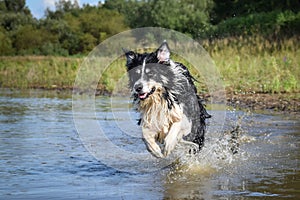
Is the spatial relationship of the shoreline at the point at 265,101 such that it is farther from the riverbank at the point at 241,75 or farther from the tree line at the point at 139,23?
the tree line at the point at 139,23

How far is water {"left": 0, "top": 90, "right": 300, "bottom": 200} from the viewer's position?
487cm

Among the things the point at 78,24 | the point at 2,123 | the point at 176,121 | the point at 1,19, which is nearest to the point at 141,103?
the point at 176,121

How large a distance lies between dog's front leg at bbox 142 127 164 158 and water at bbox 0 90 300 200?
186 mm

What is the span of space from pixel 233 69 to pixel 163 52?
32.2ft

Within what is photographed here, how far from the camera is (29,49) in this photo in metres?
41.7

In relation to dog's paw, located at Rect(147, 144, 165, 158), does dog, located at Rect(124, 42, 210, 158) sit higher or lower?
higher

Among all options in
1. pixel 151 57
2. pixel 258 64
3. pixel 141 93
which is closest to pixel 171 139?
pixel 141 93

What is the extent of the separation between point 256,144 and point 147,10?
5600cm

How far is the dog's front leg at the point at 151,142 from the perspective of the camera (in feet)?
19.8

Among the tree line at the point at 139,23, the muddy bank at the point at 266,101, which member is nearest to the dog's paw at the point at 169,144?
the muddy bank at the point at 266,101

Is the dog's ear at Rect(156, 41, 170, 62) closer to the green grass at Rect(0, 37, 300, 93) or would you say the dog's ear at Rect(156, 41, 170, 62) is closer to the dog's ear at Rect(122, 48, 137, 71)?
the dog's ear at Rect(122, 48, 137, 71)

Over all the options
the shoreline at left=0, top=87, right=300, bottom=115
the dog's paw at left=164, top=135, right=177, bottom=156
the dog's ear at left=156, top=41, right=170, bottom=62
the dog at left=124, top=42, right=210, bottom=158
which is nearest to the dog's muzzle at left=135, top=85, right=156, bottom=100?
the dog at left=124, top=42, right=210, bottom=158

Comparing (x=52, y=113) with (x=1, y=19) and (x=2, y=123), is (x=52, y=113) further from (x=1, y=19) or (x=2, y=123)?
(x=1, y=19)

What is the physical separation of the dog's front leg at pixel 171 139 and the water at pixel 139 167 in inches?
8.6
